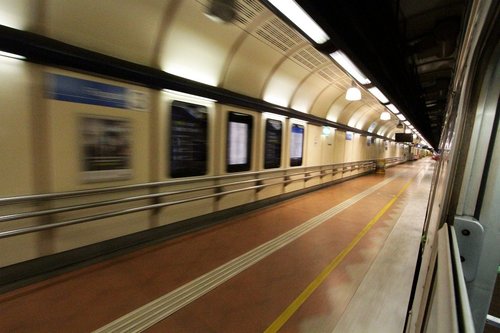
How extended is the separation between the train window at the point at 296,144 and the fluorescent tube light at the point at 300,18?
3957 mm

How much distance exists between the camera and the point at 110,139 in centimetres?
325

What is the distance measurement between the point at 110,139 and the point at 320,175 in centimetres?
719

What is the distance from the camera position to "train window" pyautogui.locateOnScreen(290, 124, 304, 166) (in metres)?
7.05

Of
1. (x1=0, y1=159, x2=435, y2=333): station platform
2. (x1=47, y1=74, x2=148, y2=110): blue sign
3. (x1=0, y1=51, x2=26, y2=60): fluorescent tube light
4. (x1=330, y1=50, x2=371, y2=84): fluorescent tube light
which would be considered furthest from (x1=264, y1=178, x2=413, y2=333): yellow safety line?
(x1=0, y1=51, x2=26, y2=60): fluorescent tube light

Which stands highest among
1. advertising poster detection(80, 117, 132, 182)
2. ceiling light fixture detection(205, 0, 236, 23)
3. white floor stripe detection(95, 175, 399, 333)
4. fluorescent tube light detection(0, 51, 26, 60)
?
ceiling light fixture detection(205, 0, 236, 23)

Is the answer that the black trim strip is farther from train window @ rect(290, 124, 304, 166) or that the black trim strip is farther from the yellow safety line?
Answer: the yellow safety line

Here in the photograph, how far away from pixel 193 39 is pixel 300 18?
6.12ft

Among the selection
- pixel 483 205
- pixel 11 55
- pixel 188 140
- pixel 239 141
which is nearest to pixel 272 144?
pixel 239 141

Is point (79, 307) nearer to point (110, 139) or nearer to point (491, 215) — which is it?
point (110, 139)

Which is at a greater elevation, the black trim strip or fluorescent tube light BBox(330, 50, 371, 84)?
fluorescent tube light BBox(330, 50, 371, 84)

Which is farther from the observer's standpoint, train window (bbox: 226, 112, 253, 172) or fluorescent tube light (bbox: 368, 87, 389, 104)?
fluorescent tube light (bbox: 368, 87, 389, 104)

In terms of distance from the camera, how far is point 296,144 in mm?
7238

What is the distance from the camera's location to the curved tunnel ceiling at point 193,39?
270 centimetres

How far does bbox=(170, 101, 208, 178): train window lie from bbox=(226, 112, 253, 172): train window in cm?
68
